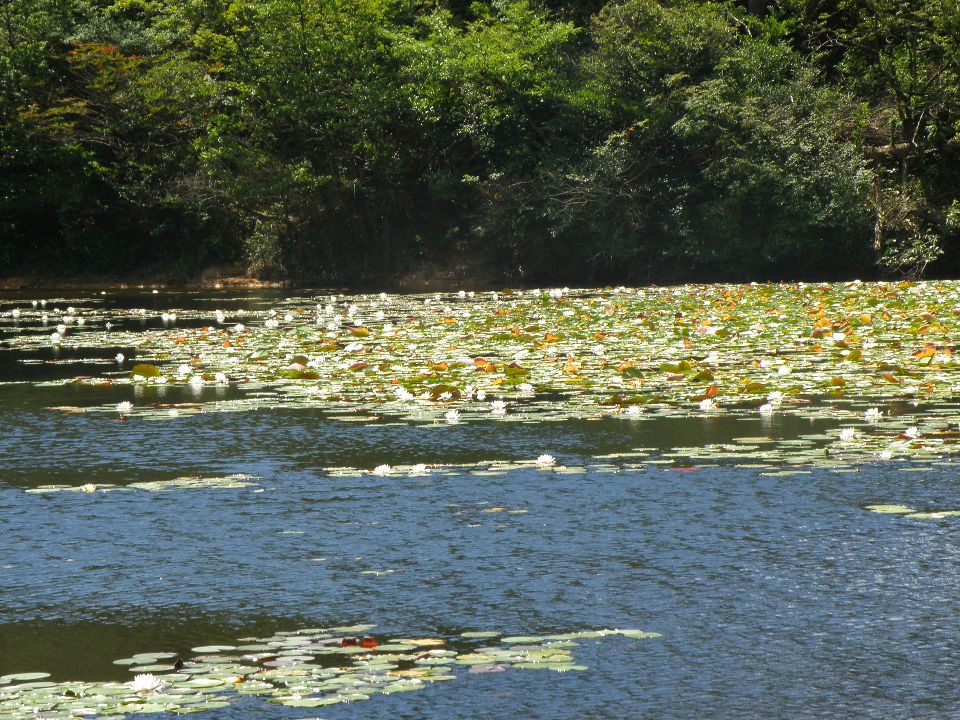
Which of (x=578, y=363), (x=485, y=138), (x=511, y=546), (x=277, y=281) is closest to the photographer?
(x=511, y=546)

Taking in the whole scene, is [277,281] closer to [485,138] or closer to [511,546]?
[485,138]

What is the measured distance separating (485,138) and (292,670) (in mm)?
28335

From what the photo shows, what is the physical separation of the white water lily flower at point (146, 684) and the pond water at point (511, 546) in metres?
0.03

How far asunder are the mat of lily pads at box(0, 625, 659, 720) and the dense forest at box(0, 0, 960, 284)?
2422 centimetres

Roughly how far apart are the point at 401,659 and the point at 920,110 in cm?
2632

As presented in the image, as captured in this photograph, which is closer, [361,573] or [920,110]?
[361,573]

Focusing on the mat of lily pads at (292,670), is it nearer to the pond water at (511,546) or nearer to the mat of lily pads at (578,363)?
the pond water at (511,546)

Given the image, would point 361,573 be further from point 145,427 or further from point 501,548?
point 145,427

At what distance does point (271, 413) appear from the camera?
28.8 ft

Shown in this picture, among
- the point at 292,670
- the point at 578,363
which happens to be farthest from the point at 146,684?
the point at 578,363

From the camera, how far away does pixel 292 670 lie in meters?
3.73

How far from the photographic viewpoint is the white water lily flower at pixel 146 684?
353cm

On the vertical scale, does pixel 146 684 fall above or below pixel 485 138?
below

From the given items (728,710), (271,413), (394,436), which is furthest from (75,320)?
(728,710)
